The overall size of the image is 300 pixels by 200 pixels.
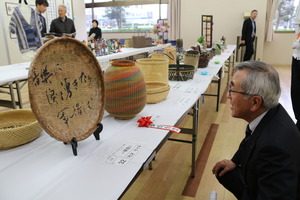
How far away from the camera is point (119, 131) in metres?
1.14

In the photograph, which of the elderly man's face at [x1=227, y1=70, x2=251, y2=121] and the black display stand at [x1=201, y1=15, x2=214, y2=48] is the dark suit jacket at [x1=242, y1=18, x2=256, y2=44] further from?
the elderly man's face at [x1=227, y1=70, x2=251, y2=121]

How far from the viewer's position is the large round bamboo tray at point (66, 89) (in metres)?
0.81

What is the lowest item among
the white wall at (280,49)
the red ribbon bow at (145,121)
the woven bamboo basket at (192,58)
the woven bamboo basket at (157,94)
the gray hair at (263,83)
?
the white wall at (280,49)

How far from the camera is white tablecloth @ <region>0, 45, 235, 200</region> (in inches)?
28.7

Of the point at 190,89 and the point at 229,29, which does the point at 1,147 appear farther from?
the point at 229,29

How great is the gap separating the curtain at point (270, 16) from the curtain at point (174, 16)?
2.47 metres

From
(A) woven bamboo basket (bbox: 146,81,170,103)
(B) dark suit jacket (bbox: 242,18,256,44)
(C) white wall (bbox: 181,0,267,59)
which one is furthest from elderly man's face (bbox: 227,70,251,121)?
(C) white wall (bbox: 181,0,267,59)

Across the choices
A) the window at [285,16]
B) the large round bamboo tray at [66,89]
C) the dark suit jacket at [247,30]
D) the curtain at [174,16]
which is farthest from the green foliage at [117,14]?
the large round bamboo tray at [66,89]

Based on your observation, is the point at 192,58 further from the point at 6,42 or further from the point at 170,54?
the point at 6,42

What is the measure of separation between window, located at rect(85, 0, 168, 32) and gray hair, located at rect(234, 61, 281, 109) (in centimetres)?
775

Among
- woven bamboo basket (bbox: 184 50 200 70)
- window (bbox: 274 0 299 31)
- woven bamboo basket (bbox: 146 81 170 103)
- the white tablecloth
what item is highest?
window (bbox: 274 0 299 31)

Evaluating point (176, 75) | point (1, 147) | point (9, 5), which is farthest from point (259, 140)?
point (9, 5)

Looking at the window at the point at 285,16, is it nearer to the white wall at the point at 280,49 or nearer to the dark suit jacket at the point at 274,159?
the white wall at the point at 280,49

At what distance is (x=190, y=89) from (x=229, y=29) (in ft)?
20.1
